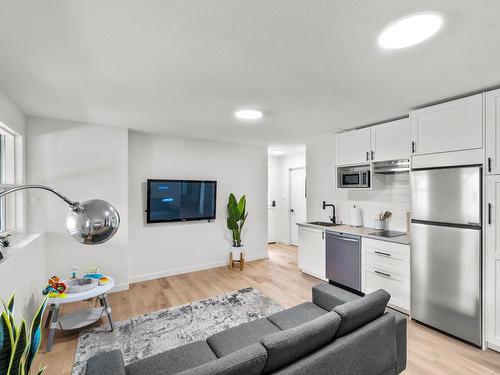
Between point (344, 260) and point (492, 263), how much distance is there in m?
1.60

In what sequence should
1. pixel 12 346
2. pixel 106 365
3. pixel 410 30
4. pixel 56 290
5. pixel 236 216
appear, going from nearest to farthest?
pixel 12 346, pixel 106 365, pixel 410 30, pixel 56 290, pixel 236 216

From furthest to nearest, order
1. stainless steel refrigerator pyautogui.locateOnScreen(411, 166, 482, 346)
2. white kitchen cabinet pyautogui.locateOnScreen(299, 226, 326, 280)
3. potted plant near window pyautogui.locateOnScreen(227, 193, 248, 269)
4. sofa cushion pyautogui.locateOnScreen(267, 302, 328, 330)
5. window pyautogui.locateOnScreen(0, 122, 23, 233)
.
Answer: potted plant near window pyautogui.locateOnScreen(227, 193, 248, 269) < white kitchen cabinet pyautogui.locateOnScreen(299, 226, 326, 280) < window pyautogui.locateOnScreen(0, 122, 23, 233) < stainless steel refrigerator pyautogui.locateOnScreen(411, 166, 482, 346) < sofa cushion pyautogui.locateOnScreen(267, 302, 328, 330)

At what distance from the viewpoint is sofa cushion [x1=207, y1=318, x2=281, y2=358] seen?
68.9 inches

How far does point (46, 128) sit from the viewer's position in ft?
10.8

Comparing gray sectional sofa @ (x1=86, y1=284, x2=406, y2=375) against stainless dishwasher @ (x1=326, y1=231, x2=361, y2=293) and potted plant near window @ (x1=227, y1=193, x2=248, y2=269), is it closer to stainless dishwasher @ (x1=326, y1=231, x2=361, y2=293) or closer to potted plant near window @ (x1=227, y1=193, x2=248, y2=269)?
stainless dishwasher @ (x1=326, y1=231, x2=361, y2=293)

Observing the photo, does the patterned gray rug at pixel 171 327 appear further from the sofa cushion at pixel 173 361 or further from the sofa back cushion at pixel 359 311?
the sofa back cushion at pixel 359 311

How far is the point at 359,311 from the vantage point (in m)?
1.60

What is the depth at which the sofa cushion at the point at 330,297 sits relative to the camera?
7.26 feet

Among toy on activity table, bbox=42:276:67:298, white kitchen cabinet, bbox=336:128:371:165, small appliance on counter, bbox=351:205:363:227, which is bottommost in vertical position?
toy on activity table, bbox=42:276:67:298

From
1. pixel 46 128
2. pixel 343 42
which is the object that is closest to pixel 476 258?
pixel 343 42

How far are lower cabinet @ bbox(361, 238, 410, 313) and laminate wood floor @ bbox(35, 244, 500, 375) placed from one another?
294 millimetres

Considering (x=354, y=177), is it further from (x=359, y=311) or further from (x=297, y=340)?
(x=297, y=340)

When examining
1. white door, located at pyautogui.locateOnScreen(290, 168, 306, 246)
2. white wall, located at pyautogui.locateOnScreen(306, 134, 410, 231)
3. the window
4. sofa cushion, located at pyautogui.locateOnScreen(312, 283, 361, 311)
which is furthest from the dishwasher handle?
the window

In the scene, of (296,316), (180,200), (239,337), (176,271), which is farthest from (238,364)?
(176,271)
